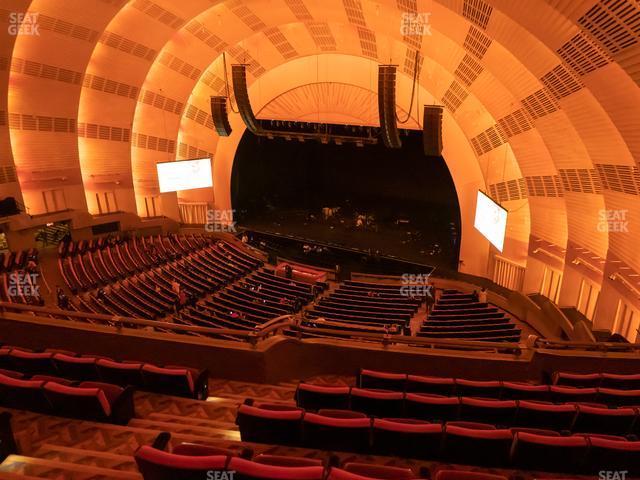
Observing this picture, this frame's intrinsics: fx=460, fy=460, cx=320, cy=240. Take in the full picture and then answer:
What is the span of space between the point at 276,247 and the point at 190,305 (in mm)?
7869

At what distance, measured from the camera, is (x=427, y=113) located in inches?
472

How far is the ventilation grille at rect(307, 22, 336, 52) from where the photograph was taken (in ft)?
54.3

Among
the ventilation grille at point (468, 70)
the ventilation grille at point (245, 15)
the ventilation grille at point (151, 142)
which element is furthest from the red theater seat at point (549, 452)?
the ventilation grille at point (151, 142)

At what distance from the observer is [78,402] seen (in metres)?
4.38

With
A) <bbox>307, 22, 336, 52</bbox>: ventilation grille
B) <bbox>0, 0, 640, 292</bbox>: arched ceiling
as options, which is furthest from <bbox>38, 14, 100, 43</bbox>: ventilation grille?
<bbox>307, 22, 336, 52</bbox>: ventilation grille

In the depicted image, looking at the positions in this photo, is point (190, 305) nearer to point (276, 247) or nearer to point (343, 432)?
point (276, 247)

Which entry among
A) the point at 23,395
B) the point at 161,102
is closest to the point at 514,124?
the point at 23,395

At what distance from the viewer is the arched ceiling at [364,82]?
7797 mm

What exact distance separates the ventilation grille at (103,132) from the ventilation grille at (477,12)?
13916mm

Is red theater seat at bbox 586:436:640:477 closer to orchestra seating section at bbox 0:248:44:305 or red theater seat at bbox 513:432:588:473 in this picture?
red theater seat at bbox 513:432:588:473

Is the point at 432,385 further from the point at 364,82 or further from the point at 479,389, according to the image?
the point at 364,82

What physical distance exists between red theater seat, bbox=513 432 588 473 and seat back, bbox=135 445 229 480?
2.49 metres

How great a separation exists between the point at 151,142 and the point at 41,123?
15.2 feet

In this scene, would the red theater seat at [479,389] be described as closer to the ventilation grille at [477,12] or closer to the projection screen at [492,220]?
the ventilation grille at [477,12]
